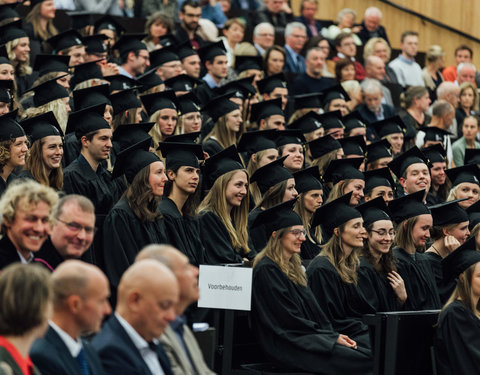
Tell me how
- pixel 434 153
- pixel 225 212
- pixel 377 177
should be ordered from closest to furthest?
1. pixel 225 212
2. pixel 377 177
3. pixel 434 153

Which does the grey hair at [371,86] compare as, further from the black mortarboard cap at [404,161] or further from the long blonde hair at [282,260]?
the long blonde hair at [282,260]

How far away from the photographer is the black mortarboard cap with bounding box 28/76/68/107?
8648 mm

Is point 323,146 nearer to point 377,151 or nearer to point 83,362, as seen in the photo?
point 377,151

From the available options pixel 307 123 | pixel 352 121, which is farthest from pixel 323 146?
pixel 352 121

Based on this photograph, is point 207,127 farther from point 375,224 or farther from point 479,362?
point 479,362

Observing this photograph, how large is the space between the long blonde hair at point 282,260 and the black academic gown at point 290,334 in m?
0.04

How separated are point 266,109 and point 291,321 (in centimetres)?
412

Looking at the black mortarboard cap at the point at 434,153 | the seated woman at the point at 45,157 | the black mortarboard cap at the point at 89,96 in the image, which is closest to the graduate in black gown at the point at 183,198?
the seated woman at the point at 45,157

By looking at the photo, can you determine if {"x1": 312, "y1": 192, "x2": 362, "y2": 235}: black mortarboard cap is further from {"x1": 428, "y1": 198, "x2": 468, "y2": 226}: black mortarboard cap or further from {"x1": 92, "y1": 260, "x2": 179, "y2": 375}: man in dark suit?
{"x1": 92, "y1": 260, "x2": 179, "y2": 375}: man in dark suit

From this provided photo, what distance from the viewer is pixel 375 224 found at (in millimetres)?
7738

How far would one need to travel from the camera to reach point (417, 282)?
7965 mm

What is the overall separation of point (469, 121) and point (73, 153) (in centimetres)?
597

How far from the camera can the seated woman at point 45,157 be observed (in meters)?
6.93

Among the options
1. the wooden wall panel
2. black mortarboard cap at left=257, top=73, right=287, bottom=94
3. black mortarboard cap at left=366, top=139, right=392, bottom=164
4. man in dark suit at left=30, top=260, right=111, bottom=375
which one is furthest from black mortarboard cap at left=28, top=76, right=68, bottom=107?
the wooden wall panel
